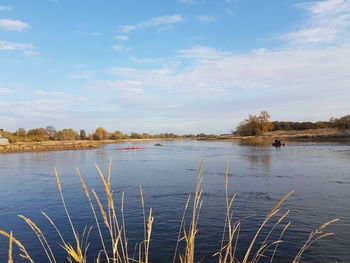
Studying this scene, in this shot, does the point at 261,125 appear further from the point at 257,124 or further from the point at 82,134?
the point at 82,134

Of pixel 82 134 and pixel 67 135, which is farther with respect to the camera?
pixel 82 134

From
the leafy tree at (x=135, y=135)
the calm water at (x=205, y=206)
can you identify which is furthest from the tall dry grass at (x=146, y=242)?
the leafy tree at (x=135, y=135)

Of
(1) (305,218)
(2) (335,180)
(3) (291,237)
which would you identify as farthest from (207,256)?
(2) (335,180)

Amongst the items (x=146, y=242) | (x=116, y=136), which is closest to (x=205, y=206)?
(x=146, y=242)

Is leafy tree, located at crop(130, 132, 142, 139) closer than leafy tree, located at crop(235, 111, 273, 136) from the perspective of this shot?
No

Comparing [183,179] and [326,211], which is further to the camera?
[183,179]

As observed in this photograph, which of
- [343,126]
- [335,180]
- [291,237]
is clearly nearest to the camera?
[291,237]

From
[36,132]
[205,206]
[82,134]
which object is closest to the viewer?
[205,206]

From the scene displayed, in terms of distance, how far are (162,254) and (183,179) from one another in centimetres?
1064

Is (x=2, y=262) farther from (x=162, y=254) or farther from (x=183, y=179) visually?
(x=183, y=179)

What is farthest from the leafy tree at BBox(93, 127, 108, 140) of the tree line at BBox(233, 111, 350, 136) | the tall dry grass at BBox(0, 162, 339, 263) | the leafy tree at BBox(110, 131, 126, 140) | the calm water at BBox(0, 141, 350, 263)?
the tall dry grass at BBox(0, 162, 339, 263)

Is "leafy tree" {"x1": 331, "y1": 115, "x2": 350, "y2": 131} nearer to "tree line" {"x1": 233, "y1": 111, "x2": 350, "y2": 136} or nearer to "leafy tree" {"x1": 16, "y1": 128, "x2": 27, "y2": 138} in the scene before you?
"tree line" {"x1": 233, "y1": 111, "x2": 350, "y2": 136}

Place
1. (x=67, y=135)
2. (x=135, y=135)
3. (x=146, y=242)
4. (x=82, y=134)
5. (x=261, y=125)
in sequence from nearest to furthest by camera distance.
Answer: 1. (x=146, y=242)
2. (x=261, y=125)
3. (x=67, y=135)
4. (x=82, y=134)
5. (x=135, y=135)

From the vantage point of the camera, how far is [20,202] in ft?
40.8
